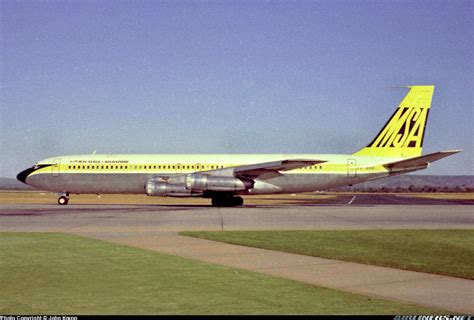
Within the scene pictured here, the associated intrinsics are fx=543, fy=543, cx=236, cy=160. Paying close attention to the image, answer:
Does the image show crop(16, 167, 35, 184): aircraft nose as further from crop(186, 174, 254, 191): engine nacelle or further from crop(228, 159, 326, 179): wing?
crop(228, 159, 326, 179): wing

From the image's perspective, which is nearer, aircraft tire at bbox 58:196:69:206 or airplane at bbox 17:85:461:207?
airplane at bbox 17:85:461:207

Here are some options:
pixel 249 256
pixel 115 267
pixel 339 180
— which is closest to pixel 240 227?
pixel 249 256

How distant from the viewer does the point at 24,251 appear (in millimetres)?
12148

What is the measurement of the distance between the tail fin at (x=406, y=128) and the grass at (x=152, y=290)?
28.6 m

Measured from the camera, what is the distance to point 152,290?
781cm

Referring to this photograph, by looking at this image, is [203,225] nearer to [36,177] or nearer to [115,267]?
[115,267]

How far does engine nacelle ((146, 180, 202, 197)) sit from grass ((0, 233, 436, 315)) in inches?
846

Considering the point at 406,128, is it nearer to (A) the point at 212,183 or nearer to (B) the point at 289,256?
(A) the point at 212,183

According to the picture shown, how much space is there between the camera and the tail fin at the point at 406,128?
123 feet

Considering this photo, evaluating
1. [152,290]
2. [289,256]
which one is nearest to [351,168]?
[289,256]

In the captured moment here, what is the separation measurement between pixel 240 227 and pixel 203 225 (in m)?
1.52

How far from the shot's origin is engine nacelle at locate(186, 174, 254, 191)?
32906mm

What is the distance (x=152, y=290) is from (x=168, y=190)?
2536cm

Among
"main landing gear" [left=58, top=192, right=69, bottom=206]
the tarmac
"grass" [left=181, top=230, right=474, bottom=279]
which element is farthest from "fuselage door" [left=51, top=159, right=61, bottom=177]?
"grass" [left=181, top=230, right=474, bottom=279]
